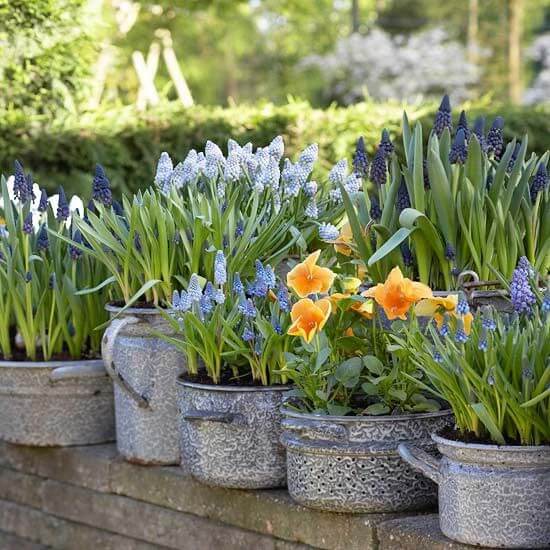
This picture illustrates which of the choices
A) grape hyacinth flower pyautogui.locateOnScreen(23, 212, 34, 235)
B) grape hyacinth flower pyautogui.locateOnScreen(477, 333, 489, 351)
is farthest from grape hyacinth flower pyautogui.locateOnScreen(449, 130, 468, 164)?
grape hyacinth flower pyautogui.locateOnScreen(23, 212, 34, 235)

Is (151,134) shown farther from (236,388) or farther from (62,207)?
(236,388)

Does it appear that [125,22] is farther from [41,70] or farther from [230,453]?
[230,453]

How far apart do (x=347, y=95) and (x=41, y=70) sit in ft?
49.5

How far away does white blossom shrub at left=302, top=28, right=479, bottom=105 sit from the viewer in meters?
19.4

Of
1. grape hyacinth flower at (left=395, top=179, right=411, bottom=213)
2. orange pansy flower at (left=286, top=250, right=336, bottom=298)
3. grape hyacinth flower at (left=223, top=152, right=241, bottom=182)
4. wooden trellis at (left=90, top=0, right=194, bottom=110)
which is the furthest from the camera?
wooden trellis at (left=90, top=0, right=194, bottom=110)

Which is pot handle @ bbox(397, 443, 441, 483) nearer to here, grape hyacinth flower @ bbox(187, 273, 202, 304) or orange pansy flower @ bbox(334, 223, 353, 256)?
grape hyacinth flower @ bbox(187, 273, 202, 304)

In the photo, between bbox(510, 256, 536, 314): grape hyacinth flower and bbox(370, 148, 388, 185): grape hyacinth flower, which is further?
bbox(370, 148, 388, 185): grape hyacinth flower

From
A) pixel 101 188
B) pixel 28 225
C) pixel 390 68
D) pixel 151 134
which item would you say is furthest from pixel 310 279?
pixel 390 68

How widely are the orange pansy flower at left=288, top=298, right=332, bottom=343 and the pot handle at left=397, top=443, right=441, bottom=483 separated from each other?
32cm

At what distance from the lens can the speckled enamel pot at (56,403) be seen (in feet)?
11.4

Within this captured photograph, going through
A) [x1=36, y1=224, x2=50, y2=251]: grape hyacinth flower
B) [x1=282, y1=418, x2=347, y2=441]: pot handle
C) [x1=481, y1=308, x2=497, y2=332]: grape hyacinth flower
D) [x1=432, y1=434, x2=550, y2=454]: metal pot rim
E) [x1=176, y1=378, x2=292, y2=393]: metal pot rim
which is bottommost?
[x1=282, y1=418, x2=347, y2=441]: pot handle

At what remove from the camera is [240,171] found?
3283 millimetres

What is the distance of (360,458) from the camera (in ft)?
8.45

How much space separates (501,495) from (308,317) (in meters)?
0.60
